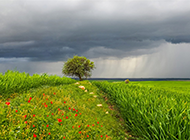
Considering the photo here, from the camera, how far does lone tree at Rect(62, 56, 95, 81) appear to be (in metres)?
33.0

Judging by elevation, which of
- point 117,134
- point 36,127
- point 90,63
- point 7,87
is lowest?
point 117,134

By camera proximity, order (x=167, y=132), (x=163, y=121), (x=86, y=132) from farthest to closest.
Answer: (x=86, y=132) < (x=163, y=121) < (x=167, y=132)

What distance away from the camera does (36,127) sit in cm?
595

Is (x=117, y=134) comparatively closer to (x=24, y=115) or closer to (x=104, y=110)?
(x=104, y=110)

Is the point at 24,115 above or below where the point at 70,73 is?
below

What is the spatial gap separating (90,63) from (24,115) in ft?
95.9

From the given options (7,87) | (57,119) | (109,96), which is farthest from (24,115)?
(109,96)

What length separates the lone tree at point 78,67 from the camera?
33.0 meters

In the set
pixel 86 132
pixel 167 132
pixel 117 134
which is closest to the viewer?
pixel 167 132

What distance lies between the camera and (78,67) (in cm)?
3297

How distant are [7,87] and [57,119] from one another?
504 cm

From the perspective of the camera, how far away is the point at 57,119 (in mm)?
6879

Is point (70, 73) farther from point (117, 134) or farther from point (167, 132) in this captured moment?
point (167, 132)

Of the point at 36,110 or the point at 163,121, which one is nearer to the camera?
the point at 163,121
